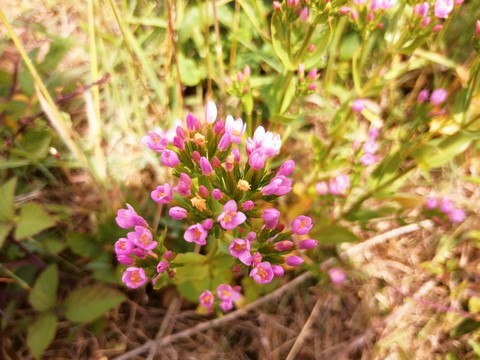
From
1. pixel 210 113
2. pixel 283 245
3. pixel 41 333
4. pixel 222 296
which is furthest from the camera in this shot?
pixel 41 333

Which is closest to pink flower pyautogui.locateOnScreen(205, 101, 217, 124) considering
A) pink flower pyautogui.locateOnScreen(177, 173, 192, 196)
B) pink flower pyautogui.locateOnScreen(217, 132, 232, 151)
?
pink flower pyautogui.locateOnScreen(217, 132, 232, 151)

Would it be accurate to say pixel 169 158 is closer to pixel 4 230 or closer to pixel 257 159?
pixel 257 159

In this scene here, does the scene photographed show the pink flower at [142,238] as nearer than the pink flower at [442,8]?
Yes

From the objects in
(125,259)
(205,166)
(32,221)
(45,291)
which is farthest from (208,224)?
(45,291)

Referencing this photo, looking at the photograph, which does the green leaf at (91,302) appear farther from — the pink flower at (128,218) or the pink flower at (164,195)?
the pink flower at (164,195)

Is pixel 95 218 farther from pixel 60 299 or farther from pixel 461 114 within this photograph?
pixel 461 114

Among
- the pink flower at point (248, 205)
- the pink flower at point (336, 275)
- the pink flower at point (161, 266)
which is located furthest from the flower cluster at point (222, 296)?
the pink flower at point (336, 275)
